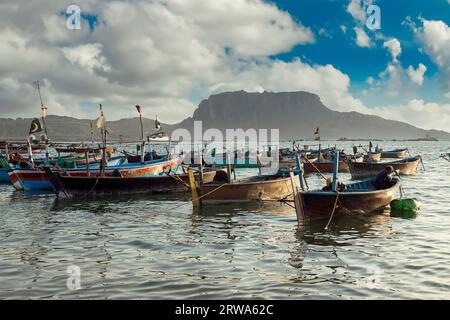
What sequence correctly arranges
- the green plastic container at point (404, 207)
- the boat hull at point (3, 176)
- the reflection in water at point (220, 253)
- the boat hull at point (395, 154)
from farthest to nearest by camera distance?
1. the boat hull at point (395, 154)
2. the boat hull at point (3, 176)
3. the green plastic container at point (404, 207)
4. the reflection in water at point (220, 253)

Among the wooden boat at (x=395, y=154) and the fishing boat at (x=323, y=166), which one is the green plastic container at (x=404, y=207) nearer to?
the fishing boat at (x=323, y=166)

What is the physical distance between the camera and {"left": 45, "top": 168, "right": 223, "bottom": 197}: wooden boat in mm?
26625

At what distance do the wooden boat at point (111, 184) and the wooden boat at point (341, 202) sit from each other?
10.5 meters

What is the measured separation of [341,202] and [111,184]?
50.2ft

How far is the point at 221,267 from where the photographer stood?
1155cm

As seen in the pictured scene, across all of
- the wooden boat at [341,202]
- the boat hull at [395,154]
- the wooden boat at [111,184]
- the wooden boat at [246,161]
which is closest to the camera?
the wooden boat at [341,202]

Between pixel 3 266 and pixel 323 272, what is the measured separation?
Answer: 8.60 m

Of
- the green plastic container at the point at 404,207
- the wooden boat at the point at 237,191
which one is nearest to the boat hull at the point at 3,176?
the wooden boat at the point at 237,191

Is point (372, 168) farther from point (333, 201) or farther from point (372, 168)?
point (333, 201)

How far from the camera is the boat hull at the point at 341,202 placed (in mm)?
17219

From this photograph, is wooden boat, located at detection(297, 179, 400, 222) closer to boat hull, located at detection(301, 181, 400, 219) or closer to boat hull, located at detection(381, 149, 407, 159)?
boat hull, located at detection(301, 181, 400, 219)

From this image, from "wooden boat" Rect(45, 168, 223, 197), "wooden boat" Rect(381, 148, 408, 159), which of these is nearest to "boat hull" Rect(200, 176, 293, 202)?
"wooden boat" Rect(45, 168, 223, 197)

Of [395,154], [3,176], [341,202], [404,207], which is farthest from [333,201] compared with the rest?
[395,154]
